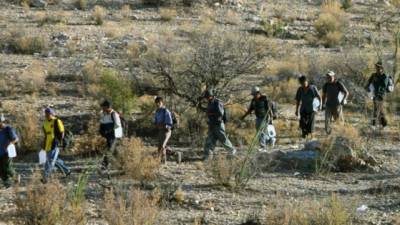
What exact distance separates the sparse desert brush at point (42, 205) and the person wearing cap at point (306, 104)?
8309mm

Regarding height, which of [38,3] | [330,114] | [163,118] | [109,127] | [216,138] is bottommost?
[38,3]

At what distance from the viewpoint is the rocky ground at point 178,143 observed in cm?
1234

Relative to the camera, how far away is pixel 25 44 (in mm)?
28594

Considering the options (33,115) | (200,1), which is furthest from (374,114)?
(200,1)

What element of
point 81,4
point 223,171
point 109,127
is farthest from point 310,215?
point 81,4

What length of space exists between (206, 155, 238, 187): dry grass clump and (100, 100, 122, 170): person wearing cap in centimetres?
231

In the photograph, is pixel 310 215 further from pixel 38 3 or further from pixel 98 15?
pixel 38 3

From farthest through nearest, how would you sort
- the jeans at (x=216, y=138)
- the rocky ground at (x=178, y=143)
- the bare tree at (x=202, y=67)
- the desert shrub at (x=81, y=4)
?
the desert shrub at (x=81, y=4)
the bare tree at (x=202, y=67)
the jeans at (x=216, y=138)
the rocky ground at (x=178, y=143)

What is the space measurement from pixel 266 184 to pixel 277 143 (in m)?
3.73

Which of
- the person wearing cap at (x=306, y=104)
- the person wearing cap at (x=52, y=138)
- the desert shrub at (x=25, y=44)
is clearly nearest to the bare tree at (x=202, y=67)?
the person wearing cap at (x=306, y=104)

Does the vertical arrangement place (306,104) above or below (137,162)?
above

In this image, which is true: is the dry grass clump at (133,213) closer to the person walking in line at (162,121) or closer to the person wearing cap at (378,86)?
the person walking in line at (162,121)

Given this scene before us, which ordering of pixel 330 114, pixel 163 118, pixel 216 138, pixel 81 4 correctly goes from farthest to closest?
pixel 81 4, pixel 330 114, pixel 216 138, pixel 163 118

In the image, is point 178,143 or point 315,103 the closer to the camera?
point 315,103
